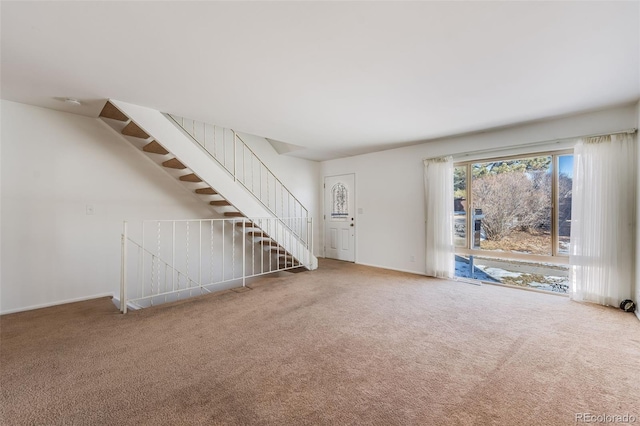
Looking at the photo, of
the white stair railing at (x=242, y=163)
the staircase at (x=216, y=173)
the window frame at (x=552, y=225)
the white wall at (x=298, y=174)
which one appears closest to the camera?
the staircase at (x=216, y=173)

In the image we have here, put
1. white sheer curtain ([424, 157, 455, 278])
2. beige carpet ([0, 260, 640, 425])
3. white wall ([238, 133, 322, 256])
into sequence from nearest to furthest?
1. beige carpet ([0, 260, 640, 425])
2. white sheer curtain ([424, 157, 455, 278])
3. white wall ([238, 133, 322, 256])

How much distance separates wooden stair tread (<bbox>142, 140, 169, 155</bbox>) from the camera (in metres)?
3.18

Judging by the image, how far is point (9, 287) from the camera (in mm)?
2820

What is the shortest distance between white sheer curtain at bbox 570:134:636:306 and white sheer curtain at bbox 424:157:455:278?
56.1 inches

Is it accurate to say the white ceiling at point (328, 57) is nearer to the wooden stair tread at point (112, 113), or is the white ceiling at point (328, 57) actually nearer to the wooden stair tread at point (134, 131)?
the wooden stair tread at point (112, 113)

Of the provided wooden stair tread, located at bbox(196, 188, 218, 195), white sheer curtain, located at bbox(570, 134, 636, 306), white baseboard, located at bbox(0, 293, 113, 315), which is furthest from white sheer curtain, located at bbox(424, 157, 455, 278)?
white baseboard, located at bbox(0, 293, 113, 315)

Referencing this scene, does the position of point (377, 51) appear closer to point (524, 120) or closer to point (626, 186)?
point (524, 120)

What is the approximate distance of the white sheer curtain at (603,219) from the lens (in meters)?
2.95

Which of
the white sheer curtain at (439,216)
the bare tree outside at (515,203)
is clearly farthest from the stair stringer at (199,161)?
the bare tree outside at (515,203)

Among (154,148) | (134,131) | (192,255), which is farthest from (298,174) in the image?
(134,131)

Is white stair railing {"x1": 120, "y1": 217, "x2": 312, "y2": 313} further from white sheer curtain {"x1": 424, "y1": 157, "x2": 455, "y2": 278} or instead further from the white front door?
white sheer curtain {"x1": 424, "y1": 157, "x2": 455, "y2": 278}

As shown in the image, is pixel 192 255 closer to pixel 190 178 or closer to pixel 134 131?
pixel 190 178

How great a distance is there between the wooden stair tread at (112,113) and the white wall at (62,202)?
383mm

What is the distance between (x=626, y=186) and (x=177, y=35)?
183 inches
